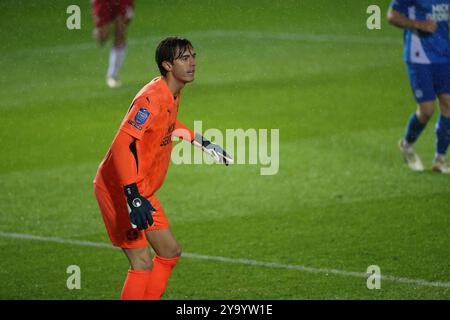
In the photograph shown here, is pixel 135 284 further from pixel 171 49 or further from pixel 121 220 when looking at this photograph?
pixel 171 49

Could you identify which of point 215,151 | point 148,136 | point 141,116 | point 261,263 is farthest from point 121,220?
point 261,263

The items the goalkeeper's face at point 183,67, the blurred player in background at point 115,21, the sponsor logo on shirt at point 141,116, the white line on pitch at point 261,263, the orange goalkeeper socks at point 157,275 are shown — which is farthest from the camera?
the blurred player in background at point 115,21

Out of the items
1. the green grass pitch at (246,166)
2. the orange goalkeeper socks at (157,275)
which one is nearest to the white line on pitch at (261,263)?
the green grass pitch at (246,166)

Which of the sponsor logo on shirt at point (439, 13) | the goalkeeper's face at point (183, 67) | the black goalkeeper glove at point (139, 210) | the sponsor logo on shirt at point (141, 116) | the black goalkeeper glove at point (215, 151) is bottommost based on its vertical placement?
the sponsor logo on shirt at point (439, 13)

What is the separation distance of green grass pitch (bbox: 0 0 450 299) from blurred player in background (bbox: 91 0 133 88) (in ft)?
0.97

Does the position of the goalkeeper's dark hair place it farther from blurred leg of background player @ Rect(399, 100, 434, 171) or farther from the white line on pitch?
blurred leg of background player @ Rect(399, 100, 434, 171)

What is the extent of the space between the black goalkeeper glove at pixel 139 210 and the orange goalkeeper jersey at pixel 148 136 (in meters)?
0.12

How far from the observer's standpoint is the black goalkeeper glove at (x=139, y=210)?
559cm

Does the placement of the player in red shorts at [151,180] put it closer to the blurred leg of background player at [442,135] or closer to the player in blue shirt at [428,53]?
the player in blue shirt at [428,53]

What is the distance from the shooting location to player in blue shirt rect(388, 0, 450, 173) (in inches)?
385

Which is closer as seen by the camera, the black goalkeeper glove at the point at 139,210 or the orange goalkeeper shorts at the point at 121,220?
the black goalkeeper glove at the point at 139,210

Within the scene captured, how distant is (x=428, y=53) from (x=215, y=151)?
412cm

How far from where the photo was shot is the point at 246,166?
10.6 m

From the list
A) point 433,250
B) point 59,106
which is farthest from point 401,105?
point 433,250
